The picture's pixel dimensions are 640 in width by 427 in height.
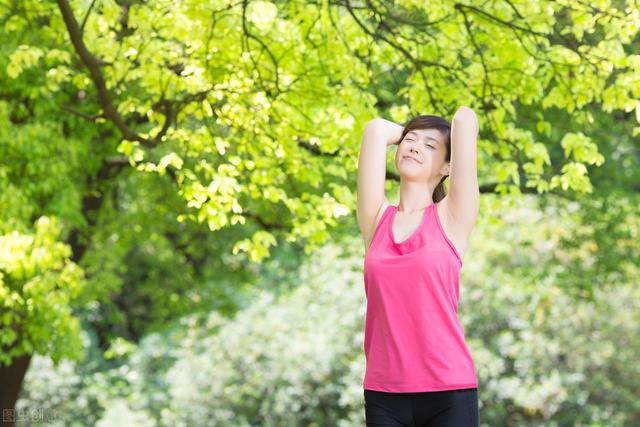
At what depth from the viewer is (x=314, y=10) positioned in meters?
7.20

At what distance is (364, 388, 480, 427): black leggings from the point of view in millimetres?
2904

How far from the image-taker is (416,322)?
9.61 ft

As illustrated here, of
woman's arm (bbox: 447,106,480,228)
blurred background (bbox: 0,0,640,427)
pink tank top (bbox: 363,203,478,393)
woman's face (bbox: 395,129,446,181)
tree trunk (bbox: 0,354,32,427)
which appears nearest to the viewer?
pink tank top (bbox: 363,203,478,393)

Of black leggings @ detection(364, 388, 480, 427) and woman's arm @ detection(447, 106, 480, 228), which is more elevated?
woman's arm @ detection(447, 106, 480, 228)

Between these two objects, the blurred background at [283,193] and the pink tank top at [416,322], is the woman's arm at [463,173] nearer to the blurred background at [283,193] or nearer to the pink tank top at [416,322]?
the pink tank top at [416,322]

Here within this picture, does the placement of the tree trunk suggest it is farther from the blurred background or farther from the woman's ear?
the woman's ear

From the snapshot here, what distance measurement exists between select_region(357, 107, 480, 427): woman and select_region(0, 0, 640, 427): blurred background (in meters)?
3.06

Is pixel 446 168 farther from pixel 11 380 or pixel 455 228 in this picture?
pixel 11 380

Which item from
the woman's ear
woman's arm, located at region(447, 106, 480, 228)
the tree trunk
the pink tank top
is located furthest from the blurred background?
the pink tank top

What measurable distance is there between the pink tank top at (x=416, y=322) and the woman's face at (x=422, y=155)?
1.04 feet

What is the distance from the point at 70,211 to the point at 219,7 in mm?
3345

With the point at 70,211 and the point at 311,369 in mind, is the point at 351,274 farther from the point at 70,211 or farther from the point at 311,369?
the point at 70,211

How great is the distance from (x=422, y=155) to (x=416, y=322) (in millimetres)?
632

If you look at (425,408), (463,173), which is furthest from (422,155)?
(425,408)
